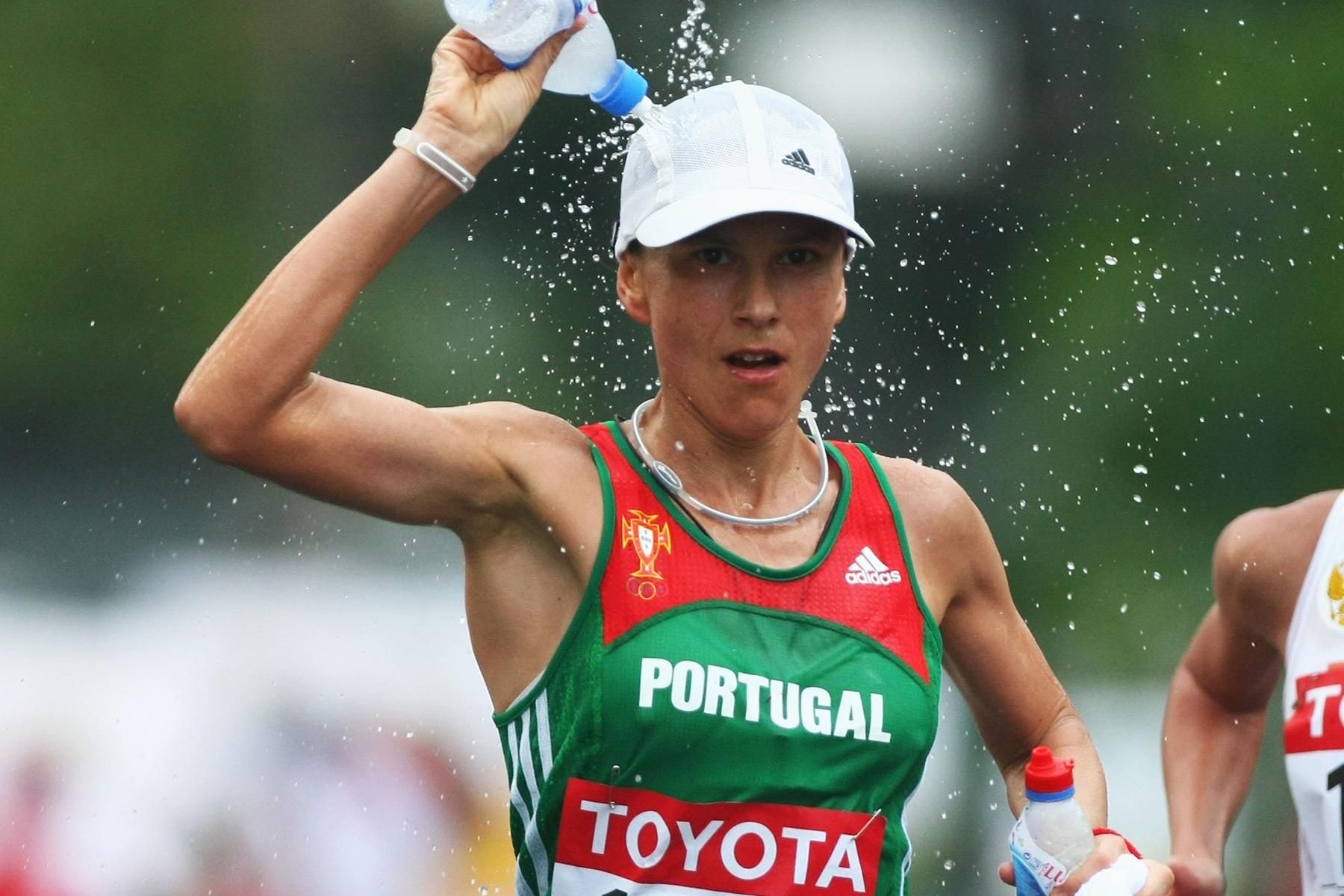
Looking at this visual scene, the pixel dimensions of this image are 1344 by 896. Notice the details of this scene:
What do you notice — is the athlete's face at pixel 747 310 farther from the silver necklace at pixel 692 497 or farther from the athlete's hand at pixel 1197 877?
A: the athlete's hand at pixel 1197 877

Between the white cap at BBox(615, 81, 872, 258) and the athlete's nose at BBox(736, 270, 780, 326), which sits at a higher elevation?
the white cap at BBox(615, 81, 872, 258)

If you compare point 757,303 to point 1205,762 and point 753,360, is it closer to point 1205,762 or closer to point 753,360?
point 753,360

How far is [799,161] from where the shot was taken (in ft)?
10.3

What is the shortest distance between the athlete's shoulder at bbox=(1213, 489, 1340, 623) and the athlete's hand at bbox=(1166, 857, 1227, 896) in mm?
545

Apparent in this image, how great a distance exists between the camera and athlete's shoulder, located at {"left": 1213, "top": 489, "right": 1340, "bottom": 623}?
396 centimetres

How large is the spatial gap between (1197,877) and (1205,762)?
0.46m

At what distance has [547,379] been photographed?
827 cm

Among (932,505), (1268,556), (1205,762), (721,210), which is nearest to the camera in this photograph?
(721,210)

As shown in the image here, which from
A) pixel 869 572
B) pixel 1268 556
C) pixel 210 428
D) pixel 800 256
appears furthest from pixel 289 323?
pixel 1268 556

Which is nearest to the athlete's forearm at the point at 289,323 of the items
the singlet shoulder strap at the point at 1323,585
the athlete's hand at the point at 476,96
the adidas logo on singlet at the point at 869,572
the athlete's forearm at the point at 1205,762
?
the athlete's hand at the point at 476,96

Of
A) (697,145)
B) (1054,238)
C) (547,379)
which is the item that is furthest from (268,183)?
(697,145)

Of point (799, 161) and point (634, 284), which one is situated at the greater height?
point (799, 161)

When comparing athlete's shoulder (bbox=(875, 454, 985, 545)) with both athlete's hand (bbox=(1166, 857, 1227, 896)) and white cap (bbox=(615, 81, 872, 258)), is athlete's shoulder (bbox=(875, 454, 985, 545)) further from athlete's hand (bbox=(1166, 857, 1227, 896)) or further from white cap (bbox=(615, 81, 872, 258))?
athlete's hand (bbox=(1166, 857, 1227, 896))

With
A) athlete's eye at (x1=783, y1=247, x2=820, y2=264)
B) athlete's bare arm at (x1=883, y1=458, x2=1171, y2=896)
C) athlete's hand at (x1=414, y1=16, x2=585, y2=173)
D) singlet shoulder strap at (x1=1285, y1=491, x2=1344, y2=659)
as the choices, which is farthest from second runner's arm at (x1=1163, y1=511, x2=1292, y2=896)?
athlete's hand at (x1=414, y1=16, x2=585, y2=173)
